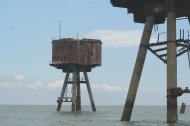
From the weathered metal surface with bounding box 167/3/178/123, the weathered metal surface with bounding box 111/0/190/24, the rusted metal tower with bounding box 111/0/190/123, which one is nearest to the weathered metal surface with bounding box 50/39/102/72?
the weathered metal surface with bounding box 111/0/190/24

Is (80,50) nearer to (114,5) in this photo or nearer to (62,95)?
(62,95)

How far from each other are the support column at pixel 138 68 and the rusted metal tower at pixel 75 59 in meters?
38.2

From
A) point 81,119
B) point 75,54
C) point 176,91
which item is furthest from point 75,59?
point 176,91

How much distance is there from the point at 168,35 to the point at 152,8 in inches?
116

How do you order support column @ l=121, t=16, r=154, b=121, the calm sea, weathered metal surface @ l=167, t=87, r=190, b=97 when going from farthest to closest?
the calm sea < support column @ l=121, t=16, r=154, b=121 < weathered metal surface @ l=167, t=87, r=190, b=97

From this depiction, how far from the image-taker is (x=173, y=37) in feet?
123

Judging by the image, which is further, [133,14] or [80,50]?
[80,50]

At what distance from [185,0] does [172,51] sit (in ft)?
12.8

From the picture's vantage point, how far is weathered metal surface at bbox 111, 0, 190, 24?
38312 mm

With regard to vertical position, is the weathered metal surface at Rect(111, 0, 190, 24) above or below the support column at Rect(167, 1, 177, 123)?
above

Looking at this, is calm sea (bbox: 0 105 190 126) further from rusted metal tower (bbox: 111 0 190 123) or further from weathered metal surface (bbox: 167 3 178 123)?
rusted metal tower (bbox: 111 0 190 123)

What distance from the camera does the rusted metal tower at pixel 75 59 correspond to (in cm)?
7781

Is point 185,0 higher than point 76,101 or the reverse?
higher

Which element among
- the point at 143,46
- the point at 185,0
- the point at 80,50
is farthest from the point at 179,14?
the point at 80,50
